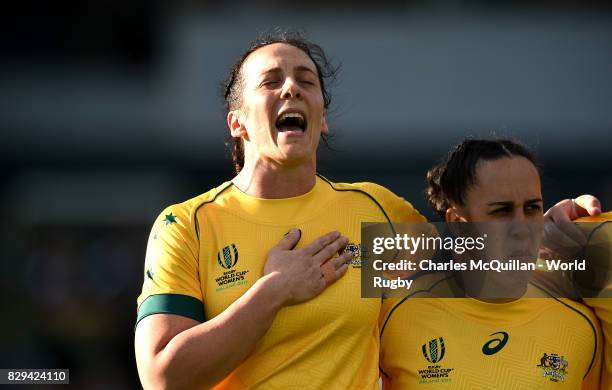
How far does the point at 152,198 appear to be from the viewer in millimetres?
12531

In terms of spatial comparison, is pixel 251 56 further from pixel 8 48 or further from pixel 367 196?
pixel 8 48

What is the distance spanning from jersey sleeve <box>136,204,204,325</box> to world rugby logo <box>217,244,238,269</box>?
0.08 meters

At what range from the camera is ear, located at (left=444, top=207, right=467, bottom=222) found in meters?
3.73

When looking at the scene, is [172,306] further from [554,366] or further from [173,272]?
[554,366]

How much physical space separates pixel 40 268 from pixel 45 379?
20.6ft

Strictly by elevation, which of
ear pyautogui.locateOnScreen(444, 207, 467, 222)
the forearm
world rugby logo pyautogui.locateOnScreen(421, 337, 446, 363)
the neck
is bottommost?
world rugby logo pyautogui.locateOnScreen(421, 337, 446, 363)

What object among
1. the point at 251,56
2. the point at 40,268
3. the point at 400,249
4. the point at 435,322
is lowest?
the point at 40,268

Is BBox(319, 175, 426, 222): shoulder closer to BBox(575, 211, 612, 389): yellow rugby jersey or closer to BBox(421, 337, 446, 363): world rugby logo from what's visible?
BBox(421, 337, 446, 363): world rugby logo

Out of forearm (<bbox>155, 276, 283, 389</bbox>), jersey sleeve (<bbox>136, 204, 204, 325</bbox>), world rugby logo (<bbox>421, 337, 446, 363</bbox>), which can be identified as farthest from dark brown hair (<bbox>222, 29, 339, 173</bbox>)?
world rugby logo (<bbox>421, 337, 446, 363</bbox>)

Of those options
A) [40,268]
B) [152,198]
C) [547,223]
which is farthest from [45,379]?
[152,198]

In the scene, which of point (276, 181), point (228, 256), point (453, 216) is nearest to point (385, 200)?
point (453, 216)

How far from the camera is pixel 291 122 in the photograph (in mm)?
3584

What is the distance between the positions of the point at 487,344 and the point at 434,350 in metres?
0.17

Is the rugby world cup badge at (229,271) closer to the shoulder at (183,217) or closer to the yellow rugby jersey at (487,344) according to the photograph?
the shoulder at (183,217)
